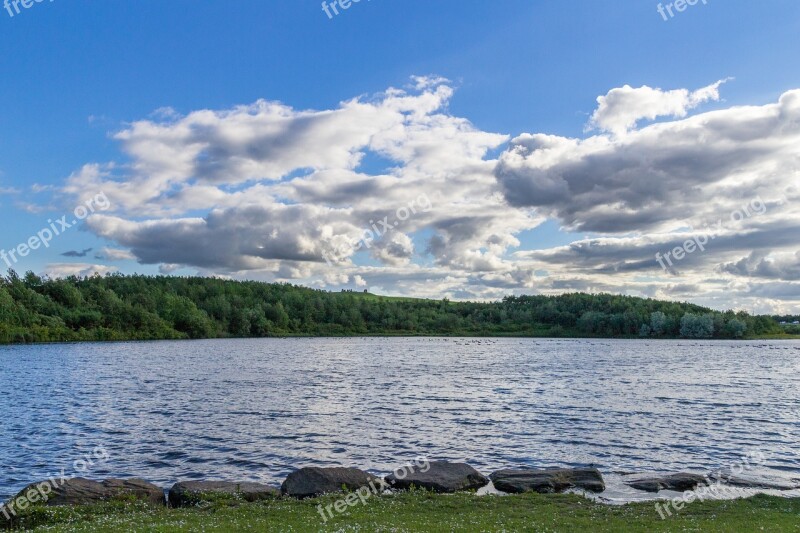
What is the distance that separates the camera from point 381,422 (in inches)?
1783

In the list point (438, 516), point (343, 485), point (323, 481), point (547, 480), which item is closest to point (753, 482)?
point (547, 480)

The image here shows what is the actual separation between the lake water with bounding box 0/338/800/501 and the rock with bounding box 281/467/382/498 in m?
4.74

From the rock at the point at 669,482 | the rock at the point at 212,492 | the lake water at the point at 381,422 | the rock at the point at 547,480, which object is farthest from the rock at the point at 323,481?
the rock at the point at 669,482

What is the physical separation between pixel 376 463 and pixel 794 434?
30.3 m

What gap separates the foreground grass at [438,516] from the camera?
61.4ft

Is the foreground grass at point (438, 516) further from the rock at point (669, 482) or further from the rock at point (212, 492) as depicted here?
the rock at point (669, 482)

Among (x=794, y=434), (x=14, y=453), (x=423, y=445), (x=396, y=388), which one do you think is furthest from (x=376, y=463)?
(x=396, y=388)

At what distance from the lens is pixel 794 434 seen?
136 ft

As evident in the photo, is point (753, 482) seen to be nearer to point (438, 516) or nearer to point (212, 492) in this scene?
point (438, 516)

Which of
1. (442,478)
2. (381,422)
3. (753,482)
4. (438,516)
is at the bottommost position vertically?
(381,422)

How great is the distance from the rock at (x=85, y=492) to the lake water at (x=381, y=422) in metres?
4.41

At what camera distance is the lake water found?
1291 inches

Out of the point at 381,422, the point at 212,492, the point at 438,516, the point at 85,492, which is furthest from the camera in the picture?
the point at 381,422

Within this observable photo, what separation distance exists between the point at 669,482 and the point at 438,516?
12.8 metres
